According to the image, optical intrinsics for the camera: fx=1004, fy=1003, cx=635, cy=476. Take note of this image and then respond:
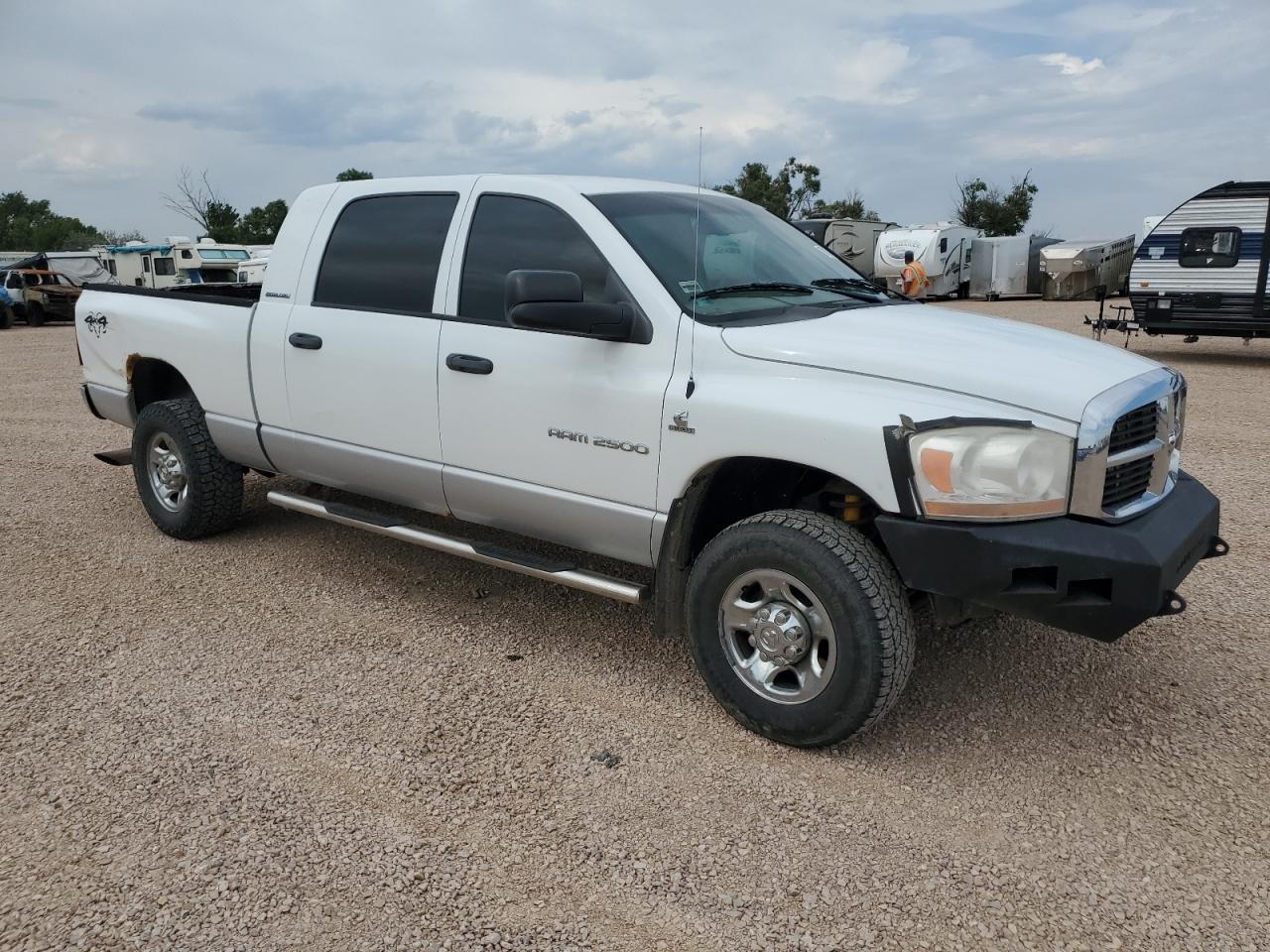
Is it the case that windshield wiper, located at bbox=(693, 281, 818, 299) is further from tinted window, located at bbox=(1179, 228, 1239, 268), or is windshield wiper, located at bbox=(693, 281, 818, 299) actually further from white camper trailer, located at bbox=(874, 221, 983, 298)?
white camper trailer, located at bbox=(874, 221, 983, 298)

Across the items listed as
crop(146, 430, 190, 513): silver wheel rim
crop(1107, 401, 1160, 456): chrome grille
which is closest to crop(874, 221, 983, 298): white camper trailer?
crop(146, 430, 190, 513): silver wheel rim

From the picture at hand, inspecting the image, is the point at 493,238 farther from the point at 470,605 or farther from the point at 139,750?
the point at 139,750

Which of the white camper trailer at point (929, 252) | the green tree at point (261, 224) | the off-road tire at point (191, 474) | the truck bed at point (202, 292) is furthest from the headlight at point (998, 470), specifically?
the green tree at point (261, 224)

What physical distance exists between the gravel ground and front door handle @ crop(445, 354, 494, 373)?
1200mm

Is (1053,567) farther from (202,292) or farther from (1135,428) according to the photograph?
(202,292)

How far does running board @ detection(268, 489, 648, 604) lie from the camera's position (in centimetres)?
375

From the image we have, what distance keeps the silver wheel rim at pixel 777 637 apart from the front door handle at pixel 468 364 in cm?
134

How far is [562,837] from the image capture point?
2992 mm

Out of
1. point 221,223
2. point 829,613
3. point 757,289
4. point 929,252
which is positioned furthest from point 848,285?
point 221,223

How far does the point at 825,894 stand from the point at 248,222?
2233 inches

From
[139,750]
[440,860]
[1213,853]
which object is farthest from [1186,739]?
[139,750]

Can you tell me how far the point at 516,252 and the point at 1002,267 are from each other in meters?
30.7

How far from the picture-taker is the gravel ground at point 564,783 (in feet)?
8.71

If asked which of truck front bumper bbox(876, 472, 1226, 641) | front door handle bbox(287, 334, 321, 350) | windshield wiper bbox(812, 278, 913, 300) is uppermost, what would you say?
windshield wiper bbox(812, 278, 913, 300)
